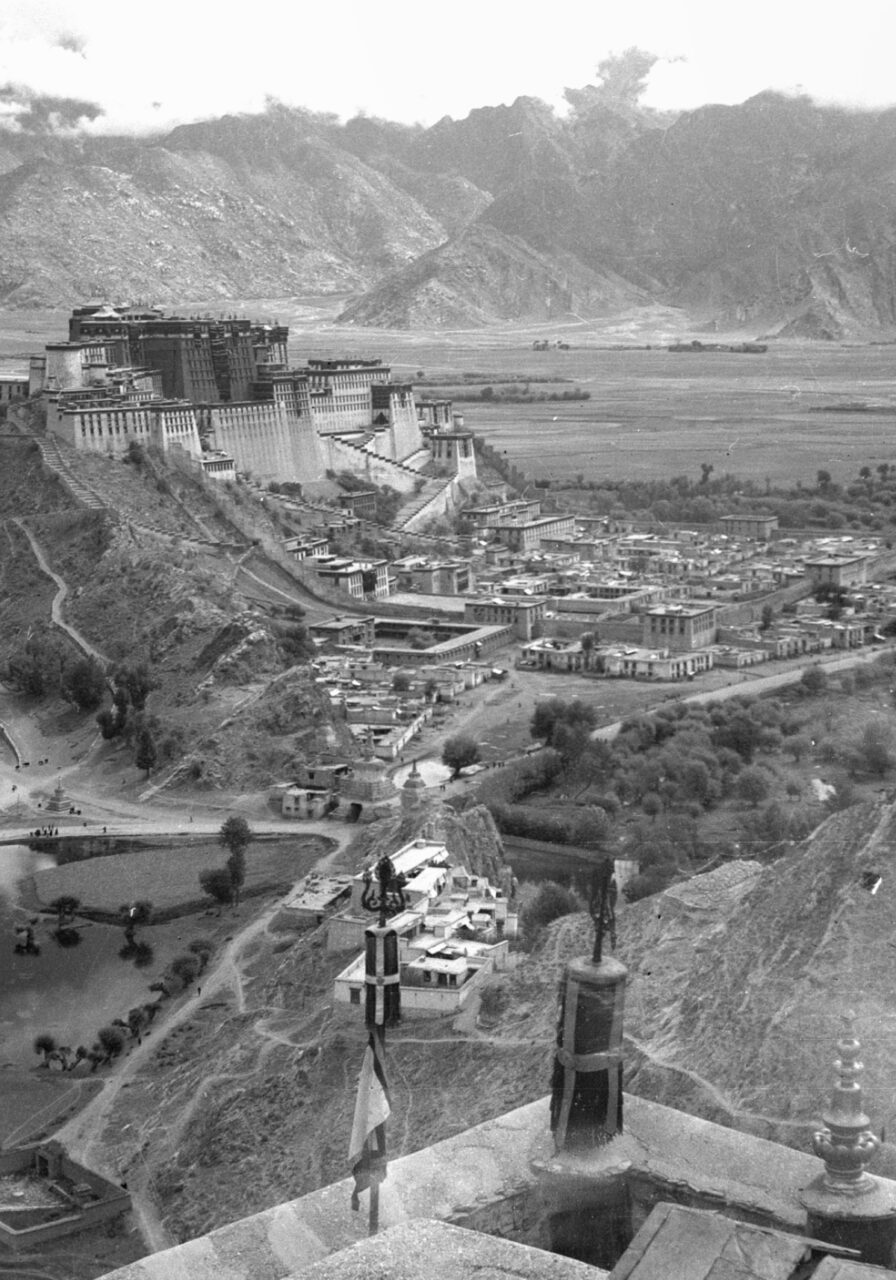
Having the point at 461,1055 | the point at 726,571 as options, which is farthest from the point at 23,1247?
the point at 726,571

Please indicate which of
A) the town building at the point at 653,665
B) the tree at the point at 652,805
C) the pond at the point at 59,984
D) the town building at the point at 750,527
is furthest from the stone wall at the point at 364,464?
the pond at the point at 59,984

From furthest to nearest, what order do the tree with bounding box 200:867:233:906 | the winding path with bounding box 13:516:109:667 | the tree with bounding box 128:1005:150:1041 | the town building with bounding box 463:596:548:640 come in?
the town building with bounding box 463:596:548:640
the winding path with bounding box 13:516:109:667
the tree with bounding box 200:867:233:906
the tree with bounding box 128:1005:150:1041

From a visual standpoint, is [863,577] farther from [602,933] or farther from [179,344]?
[602,933]

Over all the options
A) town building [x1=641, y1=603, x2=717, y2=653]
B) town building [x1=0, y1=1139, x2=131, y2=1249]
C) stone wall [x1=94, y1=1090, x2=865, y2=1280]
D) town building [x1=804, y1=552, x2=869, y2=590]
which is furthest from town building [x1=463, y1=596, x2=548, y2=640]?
stone wall [x1=94, y1=1090, x2=865, y2=1280]

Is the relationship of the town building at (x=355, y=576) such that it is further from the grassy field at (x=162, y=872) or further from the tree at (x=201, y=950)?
the tree at (x=201, y=950)

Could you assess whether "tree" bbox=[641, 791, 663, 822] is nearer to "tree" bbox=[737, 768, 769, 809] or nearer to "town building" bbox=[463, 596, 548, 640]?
"tree" bbox=[737, 768, 769, 809]

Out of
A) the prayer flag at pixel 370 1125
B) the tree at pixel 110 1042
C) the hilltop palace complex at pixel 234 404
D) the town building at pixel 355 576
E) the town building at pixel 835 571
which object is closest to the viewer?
the prayer flag at pixel 370 1125
